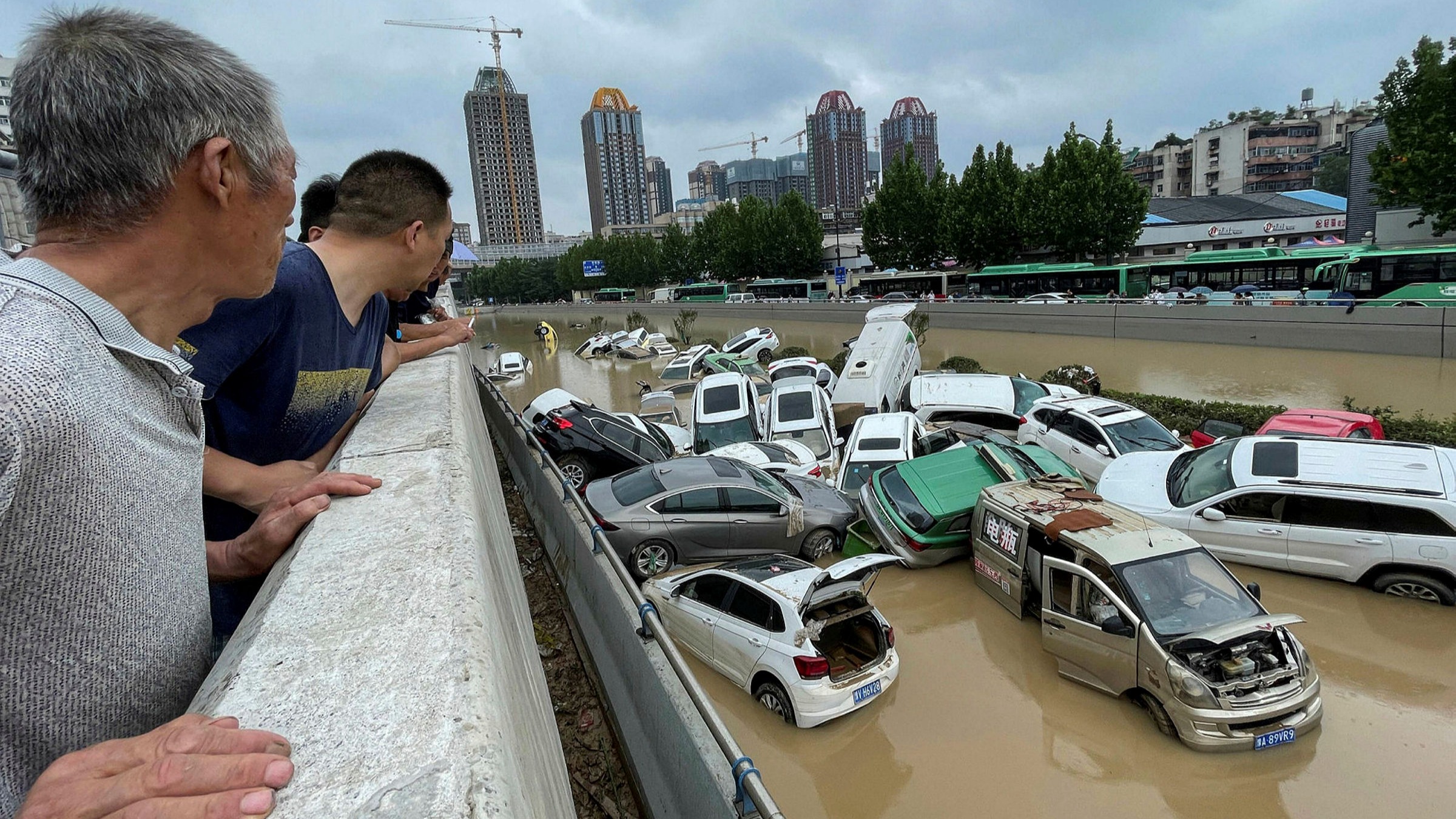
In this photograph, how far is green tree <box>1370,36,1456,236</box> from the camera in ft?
84.0

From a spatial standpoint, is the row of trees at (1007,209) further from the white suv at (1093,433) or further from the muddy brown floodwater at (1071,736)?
the muddy brown floodwater at (1071,736)

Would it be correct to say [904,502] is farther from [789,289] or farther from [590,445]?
[789,289]

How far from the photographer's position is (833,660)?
6594 millimetres

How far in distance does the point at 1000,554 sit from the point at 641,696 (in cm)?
468

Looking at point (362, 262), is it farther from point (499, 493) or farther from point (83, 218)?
point (499, 493)

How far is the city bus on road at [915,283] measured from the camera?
5044 cm

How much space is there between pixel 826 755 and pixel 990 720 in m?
1.51

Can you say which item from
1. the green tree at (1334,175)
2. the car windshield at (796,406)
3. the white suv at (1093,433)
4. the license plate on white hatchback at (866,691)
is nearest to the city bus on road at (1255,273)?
the white suv at (1093,433)

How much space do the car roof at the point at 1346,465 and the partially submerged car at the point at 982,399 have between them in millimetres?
5315

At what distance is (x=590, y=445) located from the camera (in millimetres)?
12094

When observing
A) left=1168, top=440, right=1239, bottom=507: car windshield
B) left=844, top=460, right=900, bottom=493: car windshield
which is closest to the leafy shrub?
left=844, top=460, right=900, bottom=493: car windshield

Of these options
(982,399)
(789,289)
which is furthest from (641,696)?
(789,289)

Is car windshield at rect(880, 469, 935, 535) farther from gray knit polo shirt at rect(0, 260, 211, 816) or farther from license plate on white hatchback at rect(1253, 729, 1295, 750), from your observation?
gray knit polo shirt at rect(0, 260, 211, 816)

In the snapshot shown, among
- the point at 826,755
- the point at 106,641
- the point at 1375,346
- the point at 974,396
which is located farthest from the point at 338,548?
the point at 1375,346
